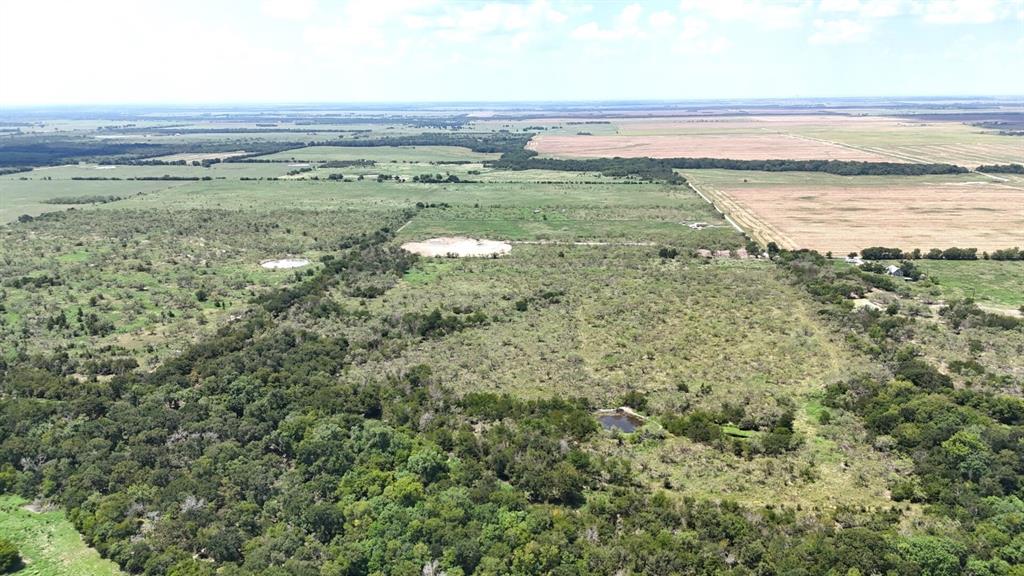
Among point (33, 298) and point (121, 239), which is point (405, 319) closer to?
point (33, 298)

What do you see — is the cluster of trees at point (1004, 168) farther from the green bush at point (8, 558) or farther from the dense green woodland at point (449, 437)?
the green bush at point (8, 558)

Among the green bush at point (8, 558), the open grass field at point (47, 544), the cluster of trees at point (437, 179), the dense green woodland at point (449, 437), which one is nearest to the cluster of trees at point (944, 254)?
the dense green woodland at point (449, 437)

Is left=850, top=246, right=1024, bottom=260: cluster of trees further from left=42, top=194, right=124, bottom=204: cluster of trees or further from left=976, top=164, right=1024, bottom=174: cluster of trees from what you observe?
left=42, top=194, right=124, bottom=204: cluster of trees

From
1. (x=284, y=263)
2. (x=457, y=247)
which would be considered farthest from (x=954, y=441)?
(x=284, y=263)

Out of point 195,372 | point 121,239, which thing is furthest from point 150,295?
point 121,239

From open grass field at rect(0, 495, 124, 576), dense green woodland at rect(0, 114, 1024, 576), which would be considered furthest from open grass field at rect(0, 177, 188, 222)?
open grass field at rect(0, 495, 124, 576)

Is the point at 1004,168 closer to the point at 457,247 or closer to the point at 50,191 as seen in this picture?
the point at 457,247
